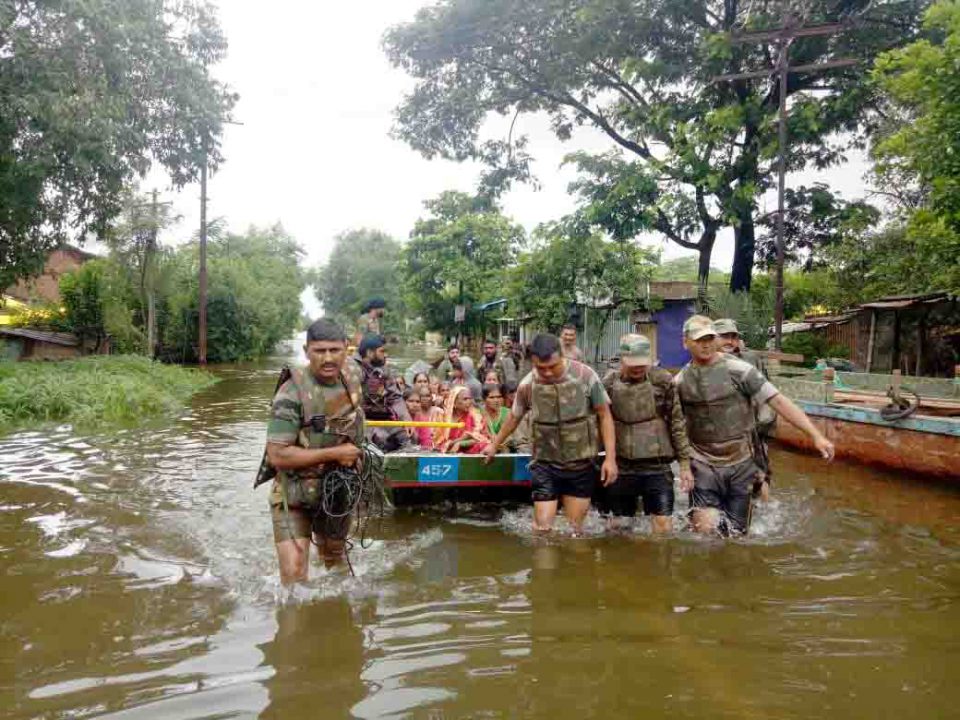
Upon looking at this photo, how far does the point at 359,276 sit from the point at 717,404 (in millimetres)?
62276

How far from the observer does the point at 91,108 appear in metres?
15.1

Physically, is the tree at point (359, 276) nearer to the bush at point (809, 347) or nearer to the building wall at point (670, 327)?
the building wall at point (670, 327)

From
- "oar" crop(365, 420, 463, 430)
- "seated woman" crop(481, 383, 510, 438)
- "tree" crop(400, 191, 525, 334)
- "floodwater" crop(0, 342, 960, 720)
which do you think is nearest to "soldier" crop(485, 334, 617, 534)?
"floodwater" crop(0, 342, 960, 720)

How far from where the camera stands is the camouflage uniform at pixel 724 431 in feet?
19.2

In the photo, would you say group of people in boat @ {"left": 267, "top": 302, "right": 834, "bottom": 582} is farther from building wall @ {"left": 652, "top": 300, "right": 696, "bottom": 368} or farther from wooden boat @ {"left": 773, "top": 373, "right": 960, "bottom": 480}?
building wall @ {"left": 652, "top": 300, "right": 696, "bottom": 368}

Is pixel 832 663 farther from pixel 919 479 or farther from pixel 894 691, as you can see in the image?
pixel 919 479

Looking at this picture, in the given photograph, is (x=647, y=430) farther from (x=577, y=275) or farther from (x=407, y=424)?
(x=577, y=275)

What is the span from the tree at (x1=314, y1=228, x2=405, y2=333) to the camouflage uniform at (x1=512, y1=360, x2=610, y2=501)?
58.1 m

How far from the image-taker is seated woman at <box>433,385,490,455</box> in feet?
26.1

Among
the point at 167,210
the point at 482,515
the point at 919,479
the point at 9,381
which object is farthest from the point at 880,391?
the point at 167,210

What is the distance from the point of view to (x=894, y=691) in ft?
11.4

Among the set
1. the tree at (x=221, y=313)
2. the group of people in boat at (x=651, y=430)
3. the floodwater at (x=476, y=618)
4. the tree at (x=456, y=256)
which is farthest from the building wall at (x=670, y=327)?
the tree at (x=221, y=313)

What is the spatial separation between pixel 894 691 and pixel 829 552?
9.61ft

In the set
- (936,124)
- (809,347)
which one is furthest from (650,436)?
(809,347)
